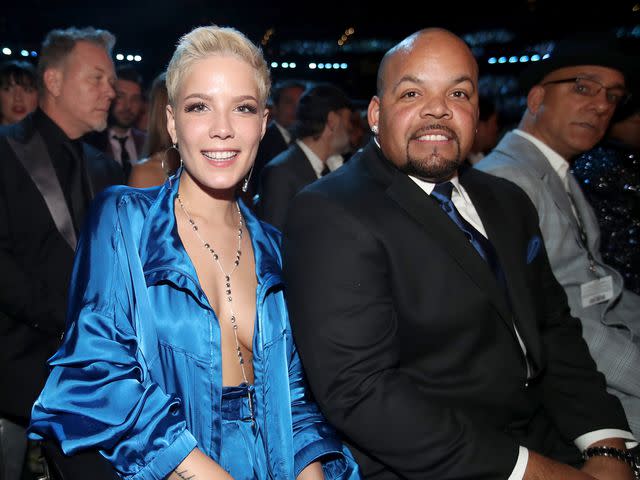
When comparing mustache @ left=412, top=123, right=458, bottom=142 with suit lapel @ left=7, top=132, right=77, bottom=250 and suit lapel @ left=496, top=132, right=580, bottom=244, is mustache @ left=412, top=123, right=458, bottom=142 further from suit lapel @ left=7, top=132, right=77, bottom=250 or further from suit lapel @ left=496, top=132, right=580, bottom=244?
suit lapel @ left=7, top=132, right=77, bottom=250

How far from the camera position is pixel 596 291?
2301 millimetres

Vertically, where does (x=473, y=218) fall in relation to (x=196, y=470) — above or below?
above

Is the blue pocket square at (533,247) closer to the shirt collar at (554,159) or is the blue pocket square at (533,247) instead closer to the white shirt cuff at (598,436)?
the white shirt cuff at (598,436)

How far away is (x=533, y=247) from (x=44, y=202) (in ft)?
6.37

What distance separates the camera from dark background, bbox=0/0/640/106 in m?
8.55

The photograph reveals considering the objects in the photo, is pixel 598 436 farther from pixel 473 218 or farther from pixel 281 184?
pixel 281 184

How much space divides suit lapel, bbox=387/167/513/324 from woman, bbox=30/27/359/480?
17.3 inches

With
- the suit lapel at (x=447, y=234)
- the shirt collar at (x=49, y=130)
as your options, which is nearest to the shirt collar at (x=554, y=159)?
the suit lapel at (x=447, y=234)

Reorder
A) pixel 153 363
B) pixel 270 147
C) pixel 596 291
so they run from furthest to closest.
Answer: pixel 270 147 → pixel 596 291 → pixel 153 363

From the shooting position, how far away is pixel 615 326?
7.56 feet

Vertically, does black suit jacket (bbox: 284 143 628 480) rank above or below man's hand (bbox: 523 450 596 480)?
above

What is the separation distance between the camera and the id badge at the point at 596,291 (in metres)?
2.28

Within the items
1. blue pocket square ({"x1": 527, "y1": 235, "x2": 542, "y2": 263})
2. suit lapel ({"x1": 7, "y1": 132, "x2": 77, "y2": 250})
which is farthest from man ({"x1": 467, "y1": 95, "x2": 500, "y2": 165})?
suit lapel ({"x1": 7, "y1": 132, "x2": 77, "y2": 250})

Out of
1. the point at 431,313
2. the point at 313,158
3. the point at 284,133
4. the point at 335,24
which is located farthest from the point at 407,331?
the point at 335,24
